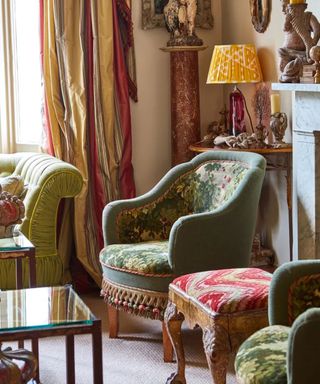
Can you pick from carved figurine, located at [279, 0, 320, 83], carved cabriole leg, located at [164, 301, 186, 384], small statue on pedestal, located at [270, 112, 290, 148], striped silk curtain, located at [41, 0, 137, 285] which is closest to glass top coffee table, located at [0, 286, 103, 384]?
carved cabriole leg, located at [164, 301, 186, 384]

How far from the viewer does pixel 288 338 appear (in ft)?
7.53

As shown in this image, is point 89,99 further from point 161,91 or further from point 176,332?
point 176,332

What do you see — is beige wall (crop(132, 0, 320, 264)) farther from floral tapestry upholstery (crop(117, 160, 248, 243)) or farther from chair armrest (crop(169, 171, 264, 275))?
chair armrest (crop(169, 171, 264, 275))

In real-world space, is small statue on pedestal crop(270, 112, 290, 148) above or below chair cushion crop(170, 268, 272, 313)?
above

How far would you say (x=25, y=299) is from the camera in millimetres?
3078

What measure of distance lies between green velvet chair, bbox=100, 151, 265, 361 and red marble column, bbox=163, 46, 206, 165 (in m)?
0.77

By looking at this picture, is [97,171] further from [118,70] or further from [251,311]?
[251,311]

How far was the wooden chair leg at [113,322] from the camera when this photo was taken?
4.25m

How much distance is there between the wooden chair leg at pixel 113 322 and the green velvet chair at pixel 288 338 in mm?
1721

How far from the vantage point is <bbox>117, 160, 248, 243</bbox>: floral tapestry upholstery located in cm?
419

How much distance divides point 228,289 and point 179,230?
669mm

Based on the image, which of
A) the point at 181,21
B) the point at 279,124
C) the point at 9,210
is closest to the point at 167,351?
the point at 9,210

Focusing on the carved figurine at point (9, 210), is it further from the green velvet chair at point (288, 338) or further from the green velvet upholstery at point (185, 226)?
the green velvet chair at point (288, 338)

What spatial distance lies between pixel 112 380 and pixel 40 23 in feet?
7.68
